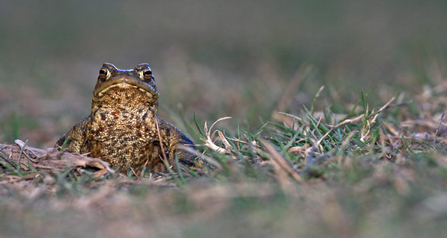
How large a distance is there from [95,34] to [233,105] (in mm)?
8921

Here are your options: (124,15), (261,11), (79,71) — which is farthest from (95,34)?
(261,11)

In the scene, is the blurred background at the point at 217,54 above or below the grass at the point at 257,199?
above

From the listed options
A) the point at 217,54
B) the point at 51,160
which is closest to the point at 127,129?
the point at 51,160

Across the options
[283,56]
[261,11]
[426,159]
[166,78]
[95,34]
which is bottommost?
[426,159]

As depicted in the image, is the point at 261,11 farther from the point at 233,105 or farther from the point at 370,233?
the point at 370,233

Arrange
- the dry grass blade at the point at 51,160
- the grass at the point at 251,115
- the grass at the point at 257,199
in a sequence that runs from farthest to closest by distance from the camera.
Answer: the dry grass blade at the point at 51,160, the grass at the point at 251,115, the grass at the point at 257,199

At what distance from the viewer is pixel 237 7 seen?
15.0m

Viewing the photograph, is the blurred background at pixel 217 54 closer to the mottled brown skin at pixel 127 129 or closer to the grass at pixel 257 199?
the mottled brown skin at pixel 127 129

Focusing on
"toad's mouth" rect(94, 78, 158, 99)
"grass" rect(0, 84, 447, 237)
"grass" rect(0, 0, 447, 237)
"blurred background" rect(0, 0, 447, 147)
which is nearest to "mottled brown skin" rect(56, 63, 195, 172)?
"toad's mouth" rect(94, 78, 158, 99)

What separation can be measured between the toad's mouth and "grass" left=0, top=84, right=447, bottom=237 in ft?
2.72

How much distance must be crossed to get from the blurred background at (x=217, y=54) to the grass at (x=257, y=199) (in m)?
1.59

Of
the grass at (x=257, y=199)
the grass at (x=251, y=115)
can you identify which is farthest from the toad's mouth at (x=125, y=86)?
the grass at (x=257, y=199)

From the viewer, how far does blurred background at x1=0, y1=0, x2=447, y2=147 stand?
588 centimetres

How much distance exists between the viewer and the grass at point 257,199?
1995mm
